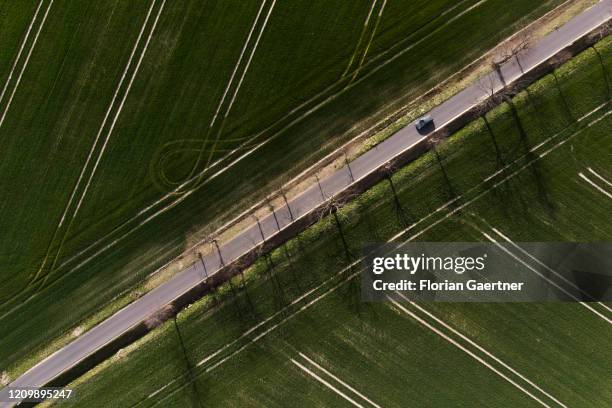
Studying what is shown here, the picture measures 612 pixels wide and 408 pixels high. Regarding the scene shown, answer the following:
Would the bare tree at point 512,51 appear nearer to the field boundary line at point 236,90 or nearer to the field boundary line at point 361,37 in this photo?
the field boundary line at point 361,37

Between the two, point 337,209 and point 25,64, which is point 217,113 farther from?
point 25,64

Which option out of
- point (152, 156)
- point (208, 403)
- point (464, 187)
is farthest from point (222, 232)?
point (464, 187)

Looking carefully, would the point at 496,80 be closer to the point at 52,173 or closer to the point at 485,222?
the point at 485,222

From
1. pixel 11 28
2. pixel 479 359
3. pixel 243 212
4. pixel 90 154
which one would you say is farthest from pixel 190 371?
pixel 11 28

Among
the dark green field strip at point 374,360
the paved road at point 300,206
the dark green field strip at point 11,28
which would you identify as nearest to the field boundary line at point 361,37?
the paved road at point 300,206

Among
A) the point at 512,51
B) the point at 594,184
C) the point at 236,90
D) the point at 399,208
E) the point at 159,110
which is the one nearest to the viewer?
the point at 512,51

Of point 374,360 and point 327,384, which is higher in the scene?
point 374,360
